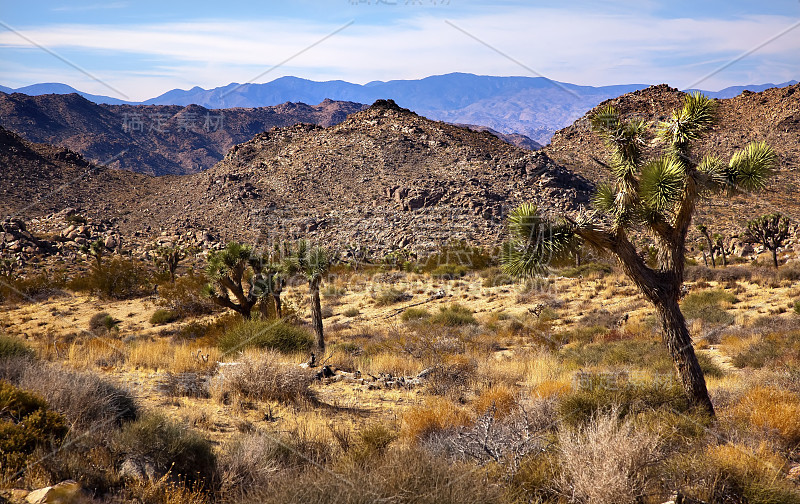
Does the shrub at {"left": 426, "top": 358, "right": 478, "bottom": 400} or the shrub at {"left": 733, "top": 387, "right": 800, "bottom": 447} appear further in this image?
the shrub at {"left": 426, "top": 358, "right": 478, "bottom": 400}

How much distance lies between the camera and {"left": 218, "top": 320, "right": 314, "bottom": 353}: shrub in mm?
11570

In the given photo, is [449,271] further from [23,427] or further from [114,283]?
[23,427]

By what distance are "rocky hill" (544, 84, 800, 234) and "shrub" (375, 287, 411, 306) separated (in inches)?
1042

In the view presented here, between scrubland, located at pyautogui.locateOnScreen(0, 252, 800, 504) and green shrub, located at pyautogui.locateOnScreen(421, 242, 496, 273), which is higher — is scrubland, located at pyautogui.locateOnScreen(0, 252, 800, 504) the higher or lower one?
the higher one

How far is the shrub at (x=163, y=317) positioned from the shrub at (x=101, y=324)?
153cm

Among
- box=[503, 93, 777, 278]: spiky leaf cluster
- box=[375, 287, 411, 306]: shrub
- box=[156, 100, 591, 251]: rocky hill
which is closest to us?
box=[503, 93, 777, 278]: spiky leaf cluster

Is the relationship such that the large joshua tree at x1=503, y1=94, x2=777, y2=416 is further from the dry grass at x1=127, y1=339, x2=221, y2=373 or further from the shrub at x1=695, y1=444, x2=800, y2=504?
the dry grass at x1=127, y1=339, x2=221, y2=373

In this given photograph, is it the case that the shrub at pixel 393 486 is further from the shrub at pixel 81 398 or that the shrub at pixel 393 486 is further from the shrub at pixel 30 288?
the shrub at pixel 30 288

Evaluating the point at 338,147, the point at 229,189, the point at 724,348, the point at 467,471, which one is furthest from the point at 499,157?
the point at 467,471

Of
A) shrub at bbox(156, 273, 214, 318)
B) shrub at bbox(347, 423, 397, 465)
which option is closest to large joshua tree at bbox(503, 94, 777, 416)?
shrub at bbox(347, 423, 397, 465)

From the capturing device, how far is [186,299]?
23.1m

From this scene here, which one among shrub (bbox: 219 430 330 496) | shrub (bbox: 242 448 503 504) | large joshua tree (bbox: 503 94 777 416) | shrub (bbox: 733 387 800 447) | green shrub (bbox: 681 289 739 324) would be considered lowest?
green shrub (bbox: 681 289 739 324)

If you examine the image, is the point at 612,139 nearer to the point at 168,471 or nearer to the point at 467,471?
the point at 467,471

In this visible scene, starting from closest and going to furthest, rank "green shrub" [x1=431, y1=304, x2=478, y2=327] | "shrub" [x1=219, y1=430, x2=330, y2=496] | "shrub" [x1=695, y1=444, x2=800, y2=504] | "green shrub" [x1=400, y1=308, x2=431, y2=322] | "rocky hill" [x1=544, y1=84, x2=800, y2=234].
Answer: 1. "shrub" [x1=695, y1=444, x2=800, y2=504]
2. "shrub" [x1=219, y1=430, x2=330, y2=496]
3. "green shrub" [x1=431, y1=304, x2=478, y2=327]
4. "green shrub" [x1=400, y1=308, x2=431, y2=322]
5. "rocky hill" [x1=544, y1=84, x2=800, y2=234]
